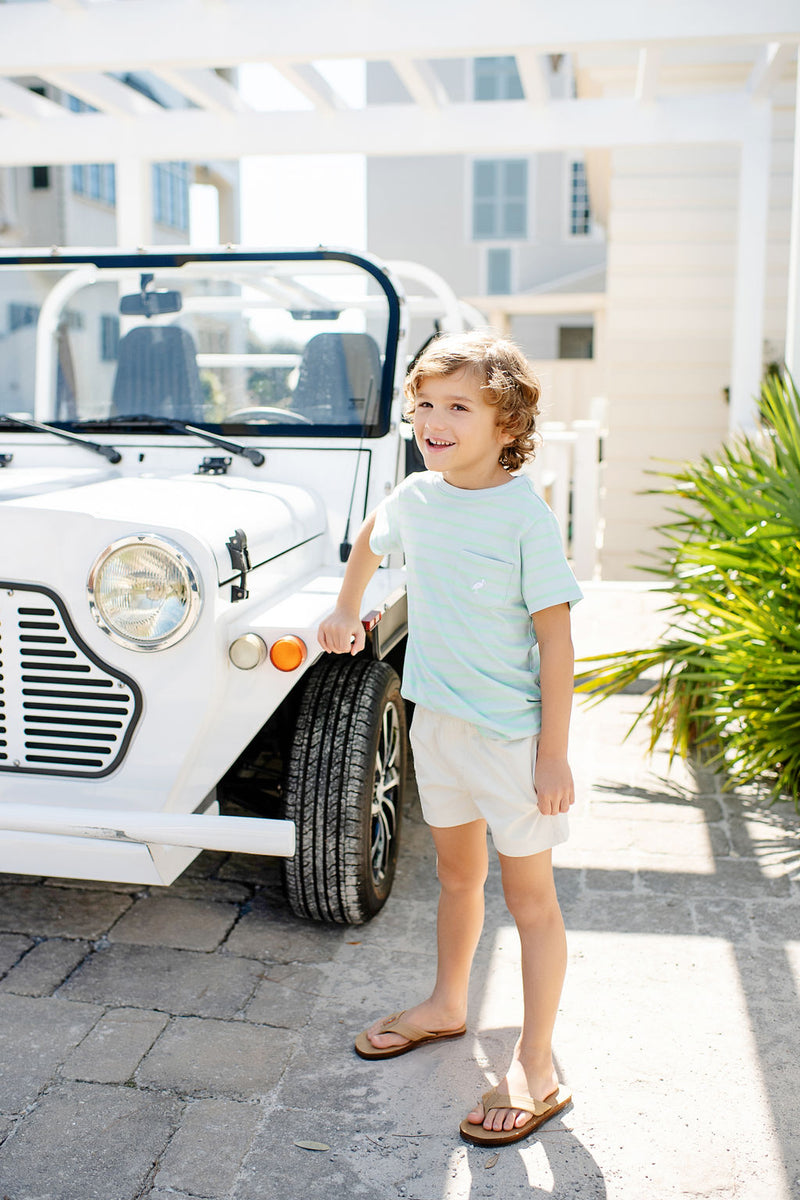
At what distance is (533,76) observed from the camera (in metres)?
6.30

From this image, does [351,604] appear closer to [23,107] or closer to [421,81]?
[421,81]

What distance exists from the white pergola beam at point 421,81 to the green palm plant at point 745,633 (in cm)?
298

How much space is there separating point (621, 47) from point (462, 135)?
1.86 meters

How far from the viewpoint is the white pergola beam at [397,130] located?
6.98 meters

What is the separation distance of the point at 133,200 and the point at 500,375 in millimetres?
6111

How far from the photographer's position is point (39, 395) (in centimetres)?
430

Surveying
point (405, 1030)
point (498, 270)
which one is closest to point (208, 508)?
point (405, 1030)

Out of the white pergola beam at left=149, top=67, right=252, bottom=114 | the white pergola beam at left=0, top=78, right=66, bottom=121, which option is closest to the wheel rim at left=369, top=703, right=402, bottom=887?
the white pergola beam at left=149, top=67, right=252, bottom=114

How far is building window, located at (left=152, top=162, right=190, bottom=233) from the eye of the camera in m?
22.6

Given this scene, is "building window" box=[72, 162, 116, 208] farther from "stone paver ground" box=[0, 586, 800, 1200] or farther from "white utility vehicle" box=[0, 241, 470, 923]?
"stone paver ground" box=[0, 586, 800, 1200]

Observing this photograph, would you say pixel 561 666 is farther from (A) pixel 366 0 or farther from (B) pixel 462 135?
(B) pixel 462 135

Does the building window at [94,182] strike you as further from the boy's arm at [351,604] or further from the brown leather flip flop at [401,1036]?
the brown leather flip flop at [401,1036]

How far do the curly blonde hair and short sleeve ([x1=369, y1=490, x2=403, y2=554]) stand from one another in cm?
22

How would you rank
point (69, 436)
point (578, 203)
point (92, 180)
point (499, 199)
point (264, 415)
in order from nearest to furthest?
1. point (69, 436)
2. point (264, 415)
3. point (92, 180)
4. point (578, 203)
5. point (499, 199)
